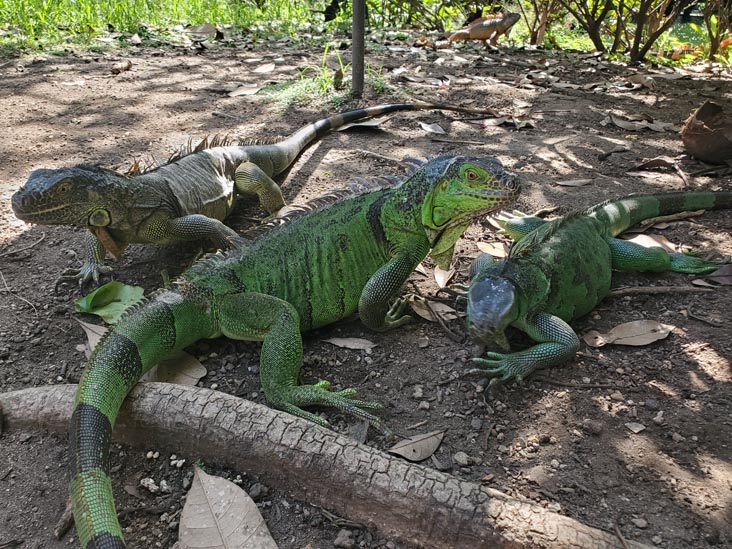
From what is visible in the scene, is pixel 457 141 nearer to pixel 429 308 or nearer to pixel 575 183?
pixel 575 183

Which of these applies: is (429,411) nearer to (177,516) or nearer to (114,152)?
(177,516)

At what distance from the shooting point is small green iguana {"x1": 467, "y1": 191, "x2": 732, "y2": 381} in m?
2.92

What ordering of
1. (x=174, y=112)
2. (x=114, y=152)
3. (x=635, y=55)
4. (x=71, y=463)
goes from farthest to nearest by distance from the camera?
(x=635, y=55) → (x=174, y=112) → (x=114, y=152) → (x=71, y=463)

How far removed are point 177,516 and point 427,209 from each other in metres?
1.91

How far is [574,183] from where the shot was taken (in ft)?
16.0

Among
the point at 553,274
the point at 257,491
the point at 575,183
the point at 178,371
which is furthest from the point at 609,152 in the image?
the point at 257,491

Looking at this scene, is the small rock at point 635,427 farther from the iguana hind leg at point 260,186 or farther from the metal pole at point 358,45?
the metal pole at point 358,45

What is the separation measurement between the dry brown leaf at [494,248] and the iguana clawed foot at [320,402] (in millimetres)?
1713

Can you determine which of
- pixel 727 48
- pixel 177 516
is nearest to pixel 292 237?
pixel 177 516

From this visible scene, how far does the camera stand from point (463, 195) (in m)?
3.01

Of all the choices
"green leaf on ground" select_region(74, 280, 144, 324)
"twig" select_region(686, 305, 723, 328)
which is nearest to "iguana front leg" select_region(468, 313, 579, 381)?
"twig" select_region(686, 305, 723, 328)

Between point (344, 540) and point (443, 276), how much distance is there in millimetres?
2002

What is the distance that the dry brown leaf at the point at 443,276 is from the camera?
372 centimetres

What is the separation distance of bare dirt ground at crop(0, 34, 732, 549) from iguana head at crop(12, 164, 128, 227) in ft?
1.55
